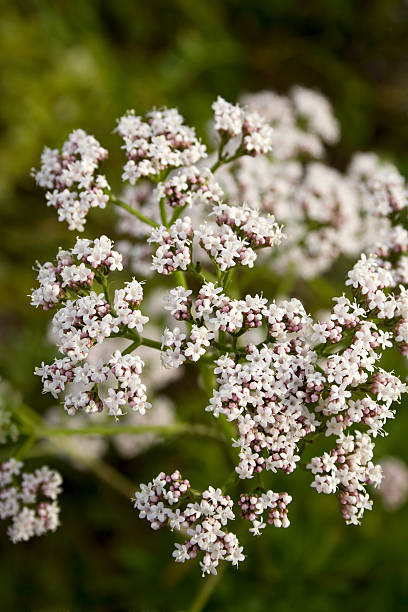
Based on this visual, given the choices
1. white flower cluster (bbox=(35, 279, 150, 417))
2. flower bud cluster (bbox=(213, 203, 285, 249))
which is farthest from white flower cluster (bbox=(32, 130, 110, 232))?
flower bud cluster (bbox=(213, 203, 285, 249))

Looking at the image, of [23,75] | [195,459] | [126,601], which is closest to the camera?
[126,601]

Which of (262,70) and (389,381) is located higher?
(262,70)

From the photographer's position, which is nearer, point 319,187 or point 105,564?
point 319,187

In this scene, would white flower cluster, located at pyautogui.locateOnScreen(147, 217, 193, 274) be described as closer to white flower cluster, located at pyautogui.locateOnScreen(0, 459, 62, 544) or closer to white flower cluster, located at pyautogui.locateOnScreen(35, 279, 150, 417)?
white flower cluster, located at pyautogui.locateOnScreen(35, 279, 150, 417)

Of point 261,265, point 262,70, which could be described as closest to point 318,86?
point 262,70

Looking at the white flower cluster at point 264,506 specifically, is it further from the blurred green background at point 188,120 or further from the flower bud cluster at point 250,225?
the blurred green background at point 188,120

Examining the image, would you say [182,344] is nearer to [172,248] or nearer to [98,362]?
[98,362]

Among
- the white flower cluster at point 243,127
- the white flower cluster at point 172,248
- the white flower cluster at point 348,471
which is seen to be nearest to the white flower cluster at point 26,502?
the white flower cluster at point 172,248

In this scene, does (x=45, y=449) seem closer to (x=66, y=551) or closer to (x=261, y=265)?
(x=66, y=551)
